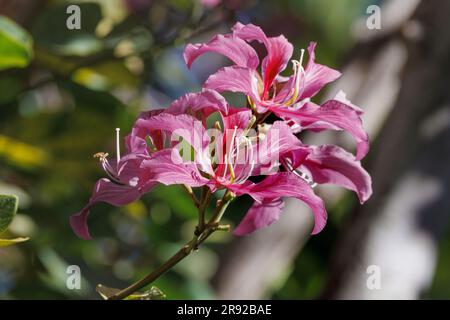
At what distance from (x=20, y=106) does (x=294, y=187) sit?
957 mm

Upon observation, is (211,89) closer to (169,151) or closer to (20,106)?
(169,151)

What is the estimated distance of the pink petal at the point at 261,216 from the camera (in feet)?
2.00

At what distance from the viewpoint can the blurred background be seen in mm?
1136

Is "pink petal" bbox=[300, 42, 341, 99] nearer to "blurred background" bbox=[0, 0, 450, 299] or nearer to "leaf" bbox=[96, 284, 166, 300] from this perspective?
"leaf" bbox=[96, 284, 166, 300]

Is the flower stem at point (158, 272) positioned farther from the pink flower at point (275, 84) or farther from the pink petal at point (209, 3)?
the pink petal at point (209, 3)

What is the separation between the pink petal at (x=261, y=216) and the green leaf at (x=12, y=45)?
0.39m

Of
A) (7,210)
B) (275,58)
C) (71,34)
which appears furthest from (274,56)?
(71,34)

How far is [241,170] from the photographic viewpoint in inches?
22.3

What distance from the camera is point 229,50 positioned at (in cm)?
57

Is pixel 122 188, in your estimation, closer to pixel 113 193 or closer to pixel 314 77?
pixel 113 193

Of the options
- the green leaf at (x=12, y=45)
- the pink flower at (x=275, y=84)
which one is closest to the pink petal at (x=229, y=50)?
the pink flower at (x=275, y=84)

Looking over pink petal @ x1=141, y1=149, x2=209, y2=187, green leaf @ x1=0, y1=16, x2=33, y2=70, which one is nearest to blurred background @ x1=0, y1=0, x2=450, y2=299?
green leaf @ x1=0, y1=16, x2=33, y2=70

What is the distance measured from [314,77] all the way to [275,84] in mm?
31
